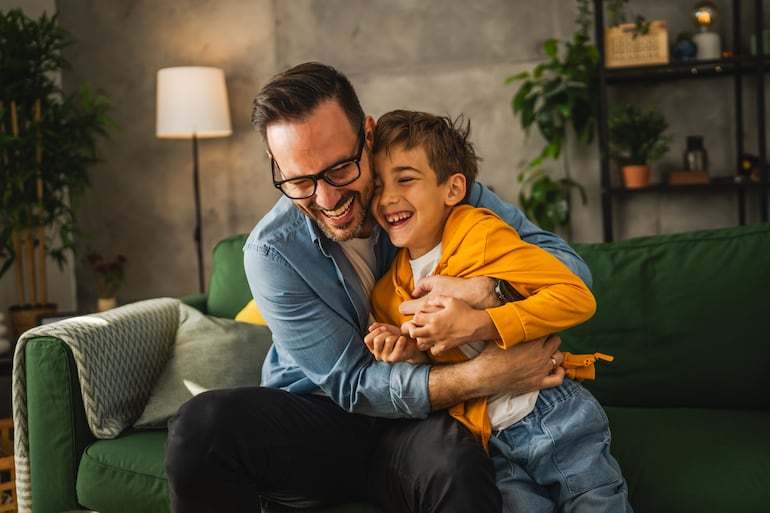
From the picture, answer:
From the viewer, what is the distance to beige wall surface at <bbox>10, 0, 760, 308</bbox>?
3912mm

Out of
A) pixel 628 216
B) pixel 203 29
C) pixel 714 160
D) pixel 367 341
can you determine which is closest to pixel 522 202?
pixel 628 216

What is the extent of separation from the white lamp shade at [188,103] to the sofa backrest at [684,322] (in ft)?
7.59

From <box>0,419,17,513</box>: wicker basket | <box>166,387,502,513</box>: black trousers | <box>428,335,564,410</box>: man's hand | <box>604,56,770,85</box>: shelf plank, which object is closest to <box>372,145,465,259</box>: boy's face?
<box>428,335,564,410</box>: man's hand

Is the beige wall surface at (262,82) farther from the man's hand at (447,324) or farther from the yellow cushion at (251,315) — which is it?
the man's hand at (447,324)

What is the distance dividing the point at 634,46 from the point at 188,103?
2114 mm

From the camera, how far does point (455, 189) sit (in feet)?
5.33

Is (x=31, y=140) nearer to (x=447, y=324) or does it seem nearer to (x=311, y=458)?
(x=311, y=458)

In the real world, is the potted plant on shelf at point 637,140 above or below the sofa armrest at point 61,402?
above

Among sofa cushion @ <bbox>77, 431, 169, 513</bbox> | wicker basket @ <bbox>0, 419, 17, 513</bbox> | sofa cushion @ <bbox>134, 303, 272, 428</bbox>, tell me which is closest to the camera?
sofa cushion @ <bbox>77, 431, 169, 513</bbox>

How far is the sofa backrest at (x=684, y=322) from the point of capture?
6.49 ft

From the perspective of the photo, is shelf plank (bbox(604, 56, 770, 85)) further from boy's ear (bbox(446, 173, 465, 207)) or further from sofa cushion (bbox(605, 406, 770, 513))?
boy's ear (bbox(446, 173, 465, 207))

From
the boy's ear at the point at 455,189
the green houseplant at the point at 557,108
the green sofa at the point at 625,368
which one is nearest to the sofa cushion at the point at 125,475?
the green sofa at the point at 625,368

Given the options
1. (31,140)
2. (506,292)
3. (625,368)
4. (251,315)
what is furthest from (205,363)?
(31,140)

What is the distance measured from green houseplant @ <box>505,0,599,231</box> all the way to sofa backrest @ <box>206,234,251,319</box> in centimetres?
171
